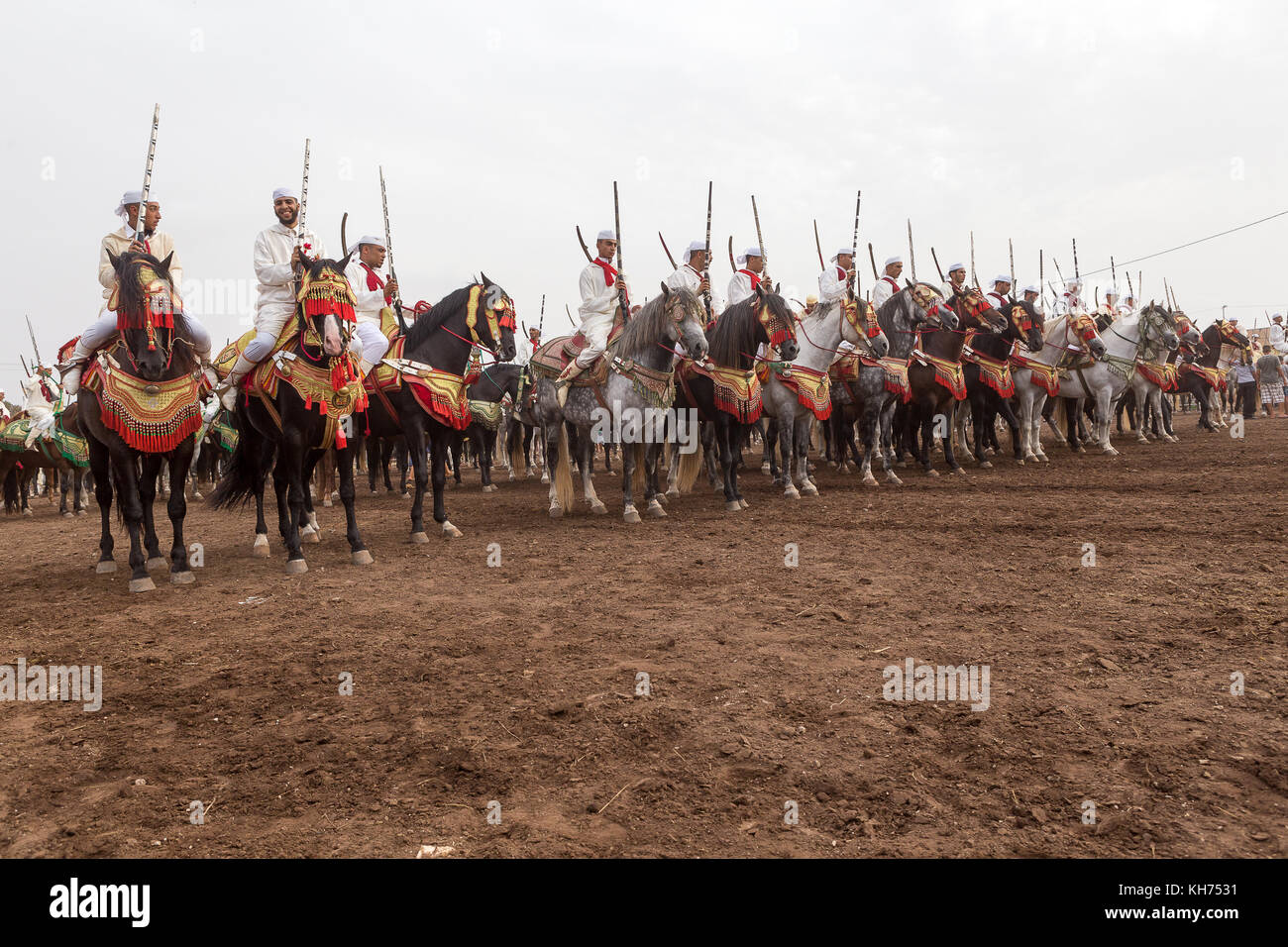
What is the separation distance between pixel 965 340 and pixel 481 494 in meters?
9.03

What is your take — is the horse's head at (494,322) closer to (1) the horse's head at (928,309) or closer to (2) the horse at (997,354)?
(1) the horse's head at (928,309)

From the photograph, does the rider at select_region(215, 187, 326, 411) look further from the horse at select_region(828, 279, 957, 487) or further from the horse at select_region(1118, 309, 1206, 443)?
the horse at select_region(1118, 309, 1206, 443)

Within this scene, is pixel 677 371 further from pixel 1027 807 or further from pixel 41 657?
pixel 1027 807

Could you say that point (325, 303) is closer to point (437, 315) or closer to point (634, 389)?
point (437, 315)

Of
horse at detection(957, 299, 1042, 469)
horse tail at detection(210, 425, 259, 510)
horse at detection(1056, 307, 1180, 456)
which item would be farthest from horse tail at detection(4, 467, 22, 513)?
horse at detection(1056, 307, 1180, 456)

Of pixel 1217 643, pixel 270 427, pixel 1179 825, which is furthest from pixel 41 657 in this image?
pixel 1217 643

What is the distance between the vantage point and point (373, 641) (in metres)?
5.56

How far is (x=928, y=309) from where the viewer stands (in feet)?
44.2

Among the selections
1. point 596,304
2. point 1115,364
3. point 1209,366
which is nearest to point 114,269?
point 596,304

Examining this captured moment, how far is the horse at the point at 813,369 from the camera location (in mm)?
12070

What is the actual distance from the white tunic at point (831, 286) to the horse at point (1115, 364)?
275 inches

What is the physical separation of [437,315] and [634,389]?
247 cm

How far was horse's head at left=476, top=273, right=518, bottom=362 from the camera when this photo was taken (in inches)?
387

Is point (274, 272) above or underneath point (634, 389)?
above
